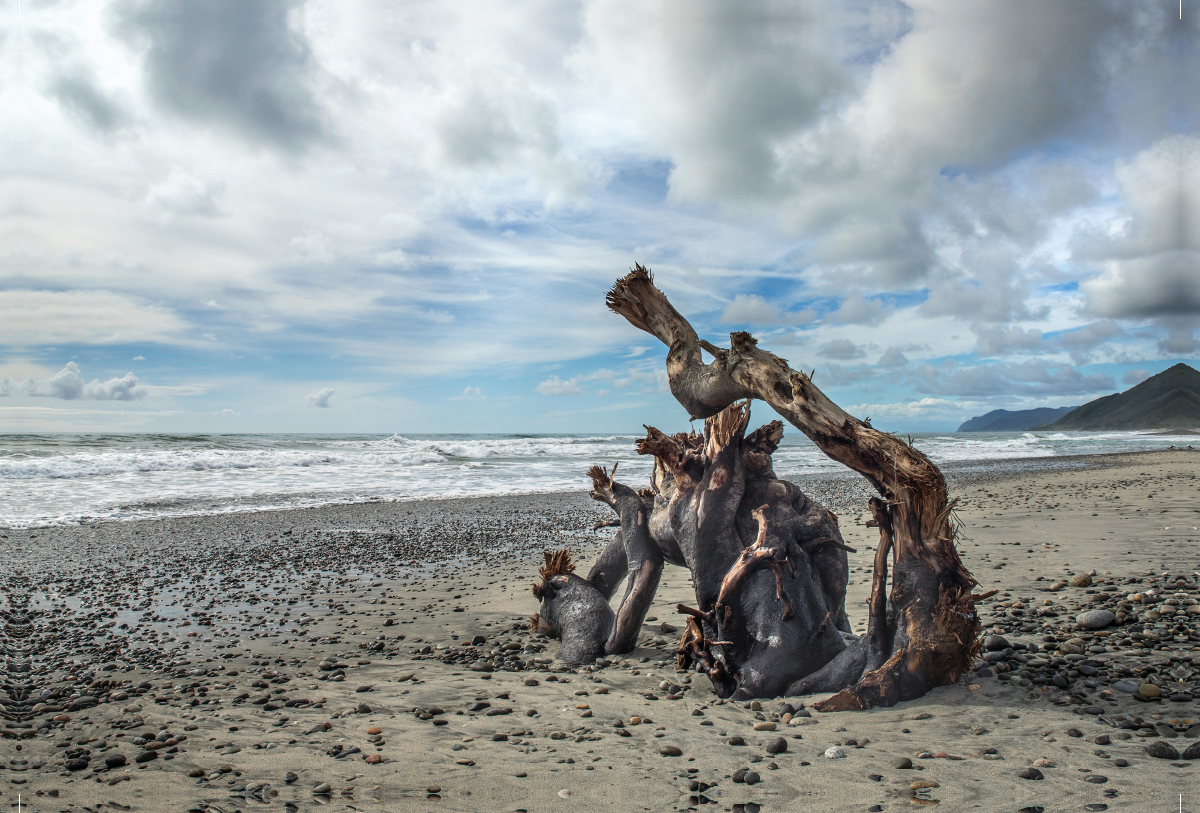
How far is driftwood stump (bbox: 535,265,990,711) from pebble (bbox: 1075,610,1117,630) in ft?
7.56

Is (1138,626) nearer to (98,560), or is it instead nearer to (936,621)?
(936,621)

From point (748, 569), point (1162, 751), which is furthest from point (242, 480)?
point (1162, 751)

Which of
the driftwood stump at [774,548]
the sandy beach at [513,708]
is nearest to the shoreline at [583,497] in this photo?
the sandy beach at [513,708]

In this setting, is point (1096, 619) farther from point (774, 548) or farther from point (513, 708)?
point (513, 708)

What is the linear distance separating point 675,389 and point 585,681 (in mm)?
2781

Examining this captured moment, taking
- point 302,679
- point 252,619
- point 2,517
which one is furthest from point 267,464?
point 302,679

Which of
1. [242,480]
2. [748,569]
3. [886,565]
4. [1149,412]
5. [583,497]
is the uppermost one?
[1149,412]

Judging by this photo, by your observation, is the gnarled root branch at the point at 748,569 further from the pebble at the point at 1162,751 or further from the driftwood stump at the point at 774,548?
the pebble at the point at 1162,751

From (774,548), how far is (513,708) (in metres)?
2.45

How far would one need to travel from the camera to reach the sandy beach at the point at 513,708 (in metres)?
3.55

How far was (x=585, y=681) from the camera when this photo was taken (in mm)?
5707

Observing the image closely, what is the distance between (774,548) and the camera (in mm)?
5145

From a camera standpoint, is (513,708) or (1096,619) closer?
(513,708)

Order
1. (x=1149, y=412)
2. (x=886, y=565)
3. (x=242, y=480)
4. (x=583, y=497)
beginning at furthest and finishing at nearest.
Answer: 1. (x=1149, y=412)
2. (x=242, y=480)
3. (x=583, y=497)
4. (x=886, y=565)
